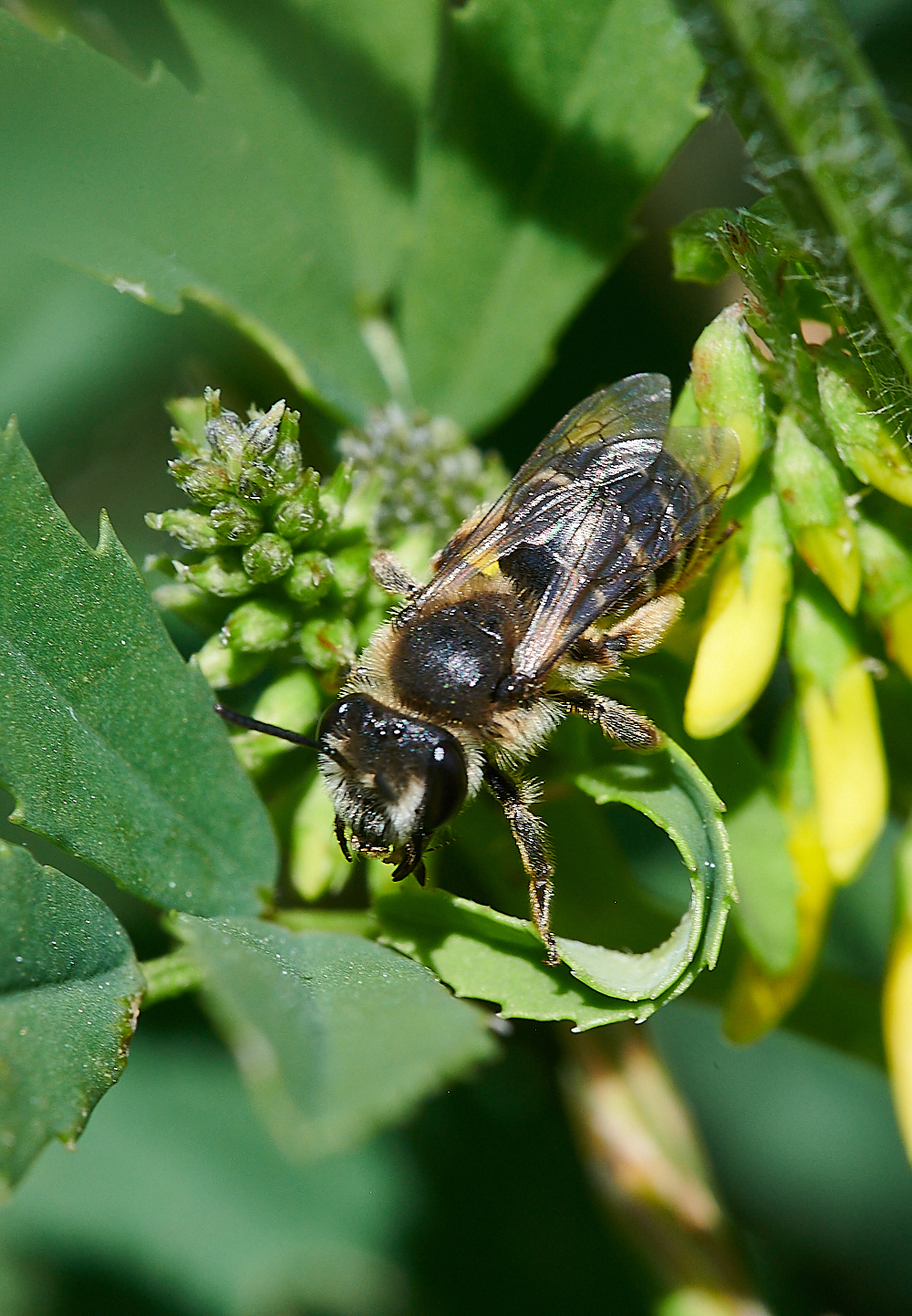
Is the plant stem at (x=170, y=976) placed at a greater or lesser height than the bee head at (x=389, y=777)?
lesser

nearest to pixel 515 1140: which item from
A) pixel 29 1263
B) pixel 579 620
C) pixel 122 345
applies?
pixel 29 1263

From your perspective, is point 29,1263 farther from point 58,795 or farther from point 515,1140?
point 58,795

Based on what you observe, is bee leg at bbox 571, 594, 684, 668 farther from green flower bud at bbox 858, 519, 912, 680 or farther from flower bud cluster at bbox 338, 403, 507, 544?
flower bud cluster at bbox 338, 403, 507, 544

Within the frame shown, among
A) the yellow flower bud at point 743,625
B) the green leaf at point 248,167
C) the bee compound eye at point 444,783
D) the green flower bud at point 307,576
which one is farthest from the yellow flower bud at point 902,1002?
the green leaf at point 248,167

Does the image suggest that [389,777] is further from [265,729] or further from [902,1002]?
[902,1002]

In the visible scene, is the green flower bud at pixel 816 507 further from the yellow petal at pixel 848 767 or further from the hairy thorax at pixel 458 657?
the hairy thorax at pixel 458 657

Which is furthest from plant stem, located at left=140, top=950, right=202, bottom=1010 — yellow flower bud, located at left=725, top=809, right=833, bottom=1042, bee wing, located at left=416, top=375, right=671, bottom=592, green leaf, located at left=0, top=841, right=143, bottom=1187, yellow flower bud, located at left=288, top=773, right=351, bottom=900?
yellow flower bud, located at left=725, top=809, right=833, bottom=1042
